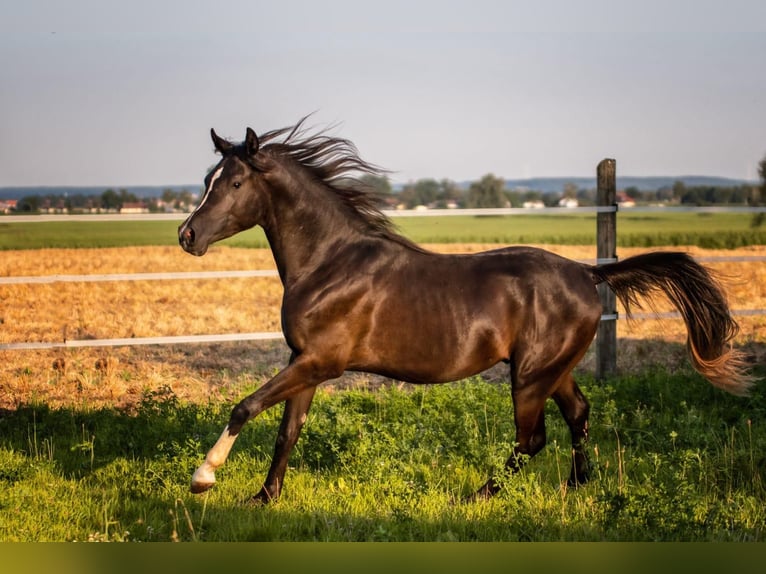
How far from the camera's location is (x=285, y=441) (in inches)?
209

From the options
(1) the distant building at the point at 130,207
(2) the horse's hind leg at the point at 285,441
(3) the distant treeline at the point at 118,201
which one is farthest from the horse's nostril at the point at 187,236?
(3) the distant treeline at the point at 118,201

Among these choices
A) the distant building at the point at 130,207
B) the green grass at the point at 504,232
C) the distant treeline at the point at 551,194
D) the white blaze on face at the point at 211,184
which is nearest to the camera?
the white blaze on face at the point at 211,184

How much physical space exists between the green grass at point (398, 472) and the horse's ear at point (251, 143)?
6.56 ft

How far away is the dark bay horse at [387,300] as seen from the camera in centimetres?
512

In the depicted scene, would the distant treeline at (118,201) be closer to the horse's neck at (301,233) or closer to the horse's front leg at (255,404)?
the horse's neck at (301,233)

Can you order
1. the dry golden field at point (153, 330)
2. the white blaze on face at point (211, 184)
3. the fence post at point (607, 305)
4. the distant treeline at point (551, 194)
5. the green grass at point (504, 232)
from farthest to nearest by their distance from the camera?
1. the distant treeline at point (551, 194)
2. the green grass at point (504, 232)
3. the fence post at point (607, 305)
4. the dry golden field at point (153, 330)
5. the white blaze on face at point (211, 184)

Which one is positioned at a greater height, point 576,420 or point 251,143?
point 251,143

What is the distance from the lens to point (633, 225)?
44.3 meters

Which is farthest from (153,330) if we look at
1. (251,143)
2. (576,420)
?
(576,420)

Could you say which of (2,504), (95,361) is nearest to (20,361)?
(95,361)

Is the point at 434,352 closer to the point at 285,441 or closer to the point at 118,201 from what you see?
the point at 285,441

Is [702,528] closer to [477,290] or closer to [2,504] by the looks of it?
[477,290]

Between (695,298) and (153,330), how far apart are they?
27.3 ft

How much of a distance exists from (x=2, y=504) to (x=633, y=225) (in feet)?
139
